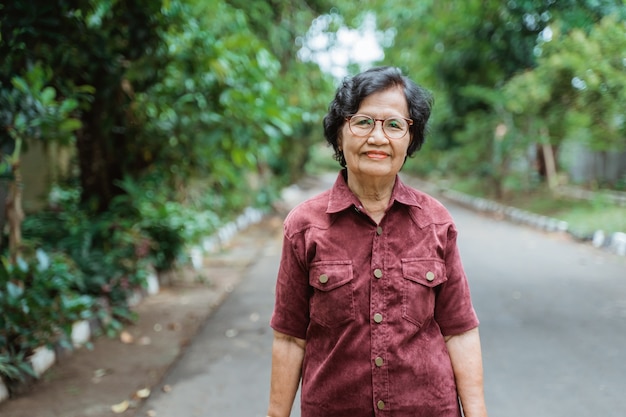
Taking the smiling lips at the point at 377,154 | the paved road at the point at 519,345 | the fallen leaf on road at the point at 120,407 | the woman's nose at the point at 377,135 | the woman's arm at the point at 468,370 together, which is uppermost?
the woman's nose at the point at 377,135

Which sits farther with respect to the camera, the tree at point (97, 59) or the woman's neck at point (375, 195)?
the tree at point (97, 59)

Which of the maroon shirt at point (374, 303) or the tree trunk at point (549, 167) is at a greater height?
the maroon shirt at point (374, 303)

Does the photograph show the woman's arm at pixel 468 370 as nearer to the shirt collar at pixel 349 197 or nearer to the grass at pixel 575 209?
the shirt collar at pixel 349 197

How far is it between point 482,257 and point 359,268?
7.11 meters

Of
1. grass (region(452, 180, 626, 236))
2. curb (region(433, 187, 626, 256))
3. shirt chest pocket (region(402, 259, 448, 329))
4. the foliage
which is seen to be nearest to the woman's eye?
shirt chest pocket (region(402, 259, 448, 329))

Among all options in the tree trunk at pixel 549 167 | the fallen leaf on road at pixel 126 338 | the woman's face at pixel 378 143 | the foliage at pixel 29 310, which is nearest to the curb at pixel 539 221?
the tree trunk at pixel 549 167

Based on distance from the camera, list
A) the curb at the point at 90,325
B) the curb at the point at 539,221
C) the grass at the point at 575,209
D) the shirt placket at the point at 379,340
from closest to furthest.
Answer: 1. the shirt placket at the point at 379,340
2. the curb at the point at 90,325
3. the curb at the point at 539,221
4. the grass at the point at 575,209

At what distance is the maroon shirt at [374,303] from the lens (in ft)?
5.28

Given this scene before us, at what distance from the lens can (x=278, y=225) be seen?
13117mm

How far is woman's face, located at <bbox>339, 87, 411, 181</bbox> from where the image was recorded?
65.3 inches

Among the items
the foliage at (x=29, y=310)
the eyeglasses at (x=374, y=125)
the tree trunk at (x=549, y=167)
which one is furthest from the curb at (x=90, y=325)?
the tree trunk at (x=549, y=167)

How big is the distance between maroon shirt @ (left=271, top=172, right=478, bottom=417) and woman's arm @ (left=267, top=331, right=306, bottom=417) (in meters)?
0.04

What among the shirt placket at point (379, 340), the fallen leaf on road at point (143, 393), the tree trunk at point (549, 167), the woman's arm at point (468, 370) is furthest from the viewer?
the tree trunk at point (549, 167)

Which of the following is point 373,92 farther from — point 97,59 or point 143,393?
point 97,59
